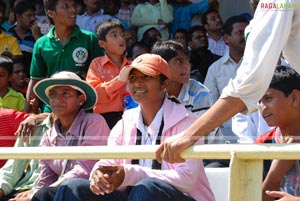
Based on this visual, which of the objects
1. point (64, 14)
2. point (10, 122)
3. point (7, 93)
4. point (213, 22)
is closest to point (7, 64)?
point (7, 93)

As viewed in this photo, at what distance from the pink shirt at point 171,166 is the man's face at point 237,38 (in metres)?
2.59

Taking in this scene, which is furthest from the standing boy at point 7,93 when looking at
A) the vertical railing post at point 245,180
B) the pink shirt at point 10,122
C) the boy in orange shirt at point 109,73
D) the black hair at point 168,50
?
the vertical railing post at point 245,180

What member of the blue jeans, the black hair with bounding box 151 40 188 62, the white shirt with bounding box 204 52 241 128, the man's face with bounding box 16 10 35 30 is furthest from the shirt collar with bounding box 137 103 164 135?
the man's face with bounding box 16 10 35 30

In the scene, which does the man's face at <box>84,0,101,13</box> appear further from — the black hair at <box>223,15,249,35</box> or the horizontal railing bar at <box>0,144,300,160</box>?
the horizontal railing bar at <box>0,144,300,160</box>

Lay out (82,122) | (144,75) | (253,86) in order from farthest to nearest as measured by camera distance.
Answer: (82,122), (144,75), (253,86)

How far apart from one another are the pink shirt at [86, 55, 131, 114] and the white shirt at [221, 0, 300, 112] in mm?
3008

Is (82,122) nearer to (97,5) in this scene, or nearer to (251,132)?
(251,132)

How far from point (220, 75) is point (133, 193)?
10.0 feet

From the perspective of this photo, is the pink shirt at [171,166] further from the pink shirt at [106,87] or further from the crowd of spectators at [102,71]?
the pink shirt at [106,87]

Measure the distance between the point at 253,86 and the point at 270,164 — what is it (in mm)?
980

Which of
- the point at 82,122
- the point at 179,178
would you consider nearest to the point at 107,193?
the point at 179,178

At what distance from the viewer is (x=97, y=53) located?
6.48 m

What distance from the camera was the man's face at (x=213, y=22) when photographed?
26.9 ft

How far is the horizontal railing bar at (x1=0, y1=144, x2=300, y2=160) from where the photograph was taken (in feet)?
8.61
